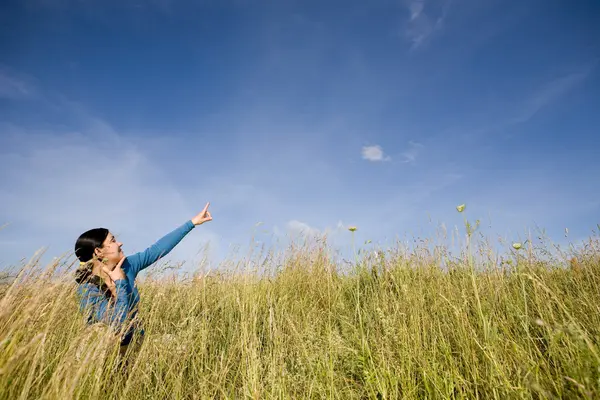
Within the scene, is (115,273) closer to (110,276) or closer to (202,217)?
(110,276)

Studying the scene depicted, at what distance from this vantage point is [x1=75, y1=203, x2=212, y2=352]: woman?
257 cm

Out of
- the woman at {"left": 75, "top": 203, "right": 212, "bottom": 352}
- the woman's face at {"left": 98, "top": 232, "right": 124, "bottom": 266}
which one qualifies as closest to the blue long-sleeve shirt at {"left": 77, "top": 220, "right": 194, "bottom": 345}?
the woman at {"left": 75, "top": 203, "right": 212, "bottom": 352}

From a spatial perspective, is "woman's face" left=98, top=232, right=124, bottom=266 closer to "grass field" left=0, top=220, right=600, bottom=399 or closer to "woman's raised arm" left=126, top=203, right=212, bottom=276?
"woman's raised arm" left=126, top=203, right=212, bottom=276

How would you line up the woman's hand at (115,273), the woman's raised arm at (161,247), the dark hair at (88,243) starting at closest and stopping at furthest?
the woman's hand at (115,273), the dark hair at (88,243), the woman's raised arm at (161,247)

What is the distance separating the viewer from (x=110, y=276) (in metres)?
2.87

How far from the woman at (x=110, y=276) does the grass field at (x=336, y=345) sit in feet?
0.51

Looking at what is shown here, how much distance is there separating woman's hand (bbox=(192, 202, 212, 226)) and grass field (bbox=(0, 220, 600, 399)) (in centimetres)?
72

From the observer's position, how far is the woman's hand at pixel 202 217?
398 cm

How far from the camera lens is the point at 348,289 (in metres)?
4.31

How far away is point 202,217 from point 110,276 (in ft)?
4.40

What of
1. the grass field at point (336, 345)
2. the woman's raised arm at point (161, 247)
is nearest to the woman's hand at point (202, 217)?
the woman's raised arm at point (161, 247)

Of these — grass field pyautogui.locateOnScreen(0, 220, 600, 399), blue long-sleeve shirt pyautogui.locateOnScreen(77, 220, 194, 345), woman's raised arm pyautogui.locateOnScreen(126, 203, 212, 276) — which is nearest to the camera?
grass field pyautogui.locateOnScreen(0, 220, 600, 399)

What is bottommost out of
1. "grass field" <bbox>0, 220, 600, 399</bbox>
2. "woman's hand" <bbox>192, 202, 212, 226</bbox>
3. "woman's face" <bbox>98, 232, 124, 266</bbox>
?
"grass field" <bbox>0, 220, 600, 399</bbox>

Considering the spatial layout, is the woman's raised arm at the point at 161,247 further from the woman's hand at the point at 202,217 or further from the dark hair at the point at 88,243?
the dark hair at the point at 88,243
